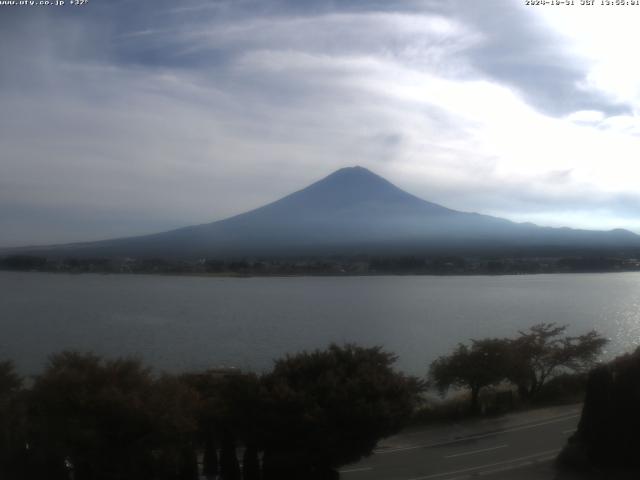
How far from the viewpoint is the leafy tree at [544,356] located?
546 inches

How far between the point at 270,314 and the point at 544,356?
13.7m

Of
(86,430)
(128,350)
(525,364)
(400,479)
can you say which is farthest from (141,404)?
(128,350)

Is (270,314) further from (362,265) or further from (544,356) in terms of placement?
(362,265)

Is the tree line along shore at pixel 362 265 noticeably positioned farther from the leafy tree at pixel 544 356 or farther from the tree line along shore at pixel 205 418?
the tree line along shore at pixel 205 418

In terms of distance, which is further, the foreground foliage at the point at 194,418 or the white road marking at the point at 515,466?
the white road marking at the point at 515,466

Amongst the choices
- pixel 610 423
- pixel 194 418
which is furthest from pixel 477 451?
pixel 194 418

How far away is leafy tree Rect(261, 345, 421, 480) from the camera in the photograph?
725 centimetres

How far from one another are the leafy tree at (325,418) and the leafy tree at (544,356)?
668 cm

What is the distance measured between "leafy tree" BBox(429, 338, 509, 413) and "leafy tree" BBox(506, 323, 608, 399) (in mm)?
556

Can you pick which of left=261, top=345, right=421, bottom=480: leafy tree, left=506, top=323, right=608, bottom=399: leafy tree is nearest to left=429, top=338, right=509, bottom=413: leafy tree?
left=506, top=323, right=608, bottom=399: leafy tree

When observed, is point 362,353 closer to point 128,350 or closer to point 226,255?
point 128,350

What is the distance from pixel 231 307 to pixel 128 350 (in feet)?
41.7

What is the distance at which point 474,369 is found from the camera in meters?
12.9

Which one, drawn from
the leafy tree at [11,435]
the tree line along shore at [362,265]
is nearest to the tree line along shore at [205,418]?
the leafy tree at [11,435]
